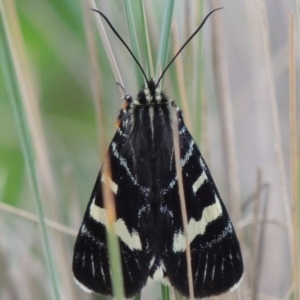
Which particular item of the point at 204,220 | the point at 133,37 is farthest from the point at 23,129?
the point at 204,220

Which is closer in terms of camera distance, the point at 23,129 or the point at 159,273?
the point at 23,129

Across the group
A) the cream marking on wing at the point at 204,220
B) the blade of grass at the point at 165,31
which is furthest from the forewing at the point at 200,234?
the blade of grass at the point at 165,31

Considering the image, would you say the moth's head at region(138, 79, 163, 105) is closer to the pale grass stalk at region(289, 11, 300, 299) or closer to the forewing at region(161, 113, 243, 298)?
the forewing at region(161, 113, 243, 298)

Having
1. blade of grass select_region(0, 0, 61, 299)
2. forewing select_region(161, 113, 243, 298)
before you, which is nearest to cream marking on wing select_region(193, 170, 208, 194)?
forewing select_region(161, 113, 243, 298)

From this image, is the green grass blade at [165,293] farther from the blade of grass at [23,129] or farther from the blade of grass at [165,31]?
the blade of grass at [165,31]

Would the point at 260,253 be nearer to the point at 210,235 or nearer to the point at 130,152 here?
the point at 210,235

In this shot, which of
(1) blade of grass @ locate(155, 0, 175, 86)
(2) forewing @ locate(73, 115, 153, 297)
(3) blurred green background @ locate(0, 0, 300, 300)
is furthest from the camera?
(3) blurred green background @ locate(0, 0, 300, 300)

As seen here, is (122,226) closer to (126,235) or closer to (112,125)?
(126,235)
